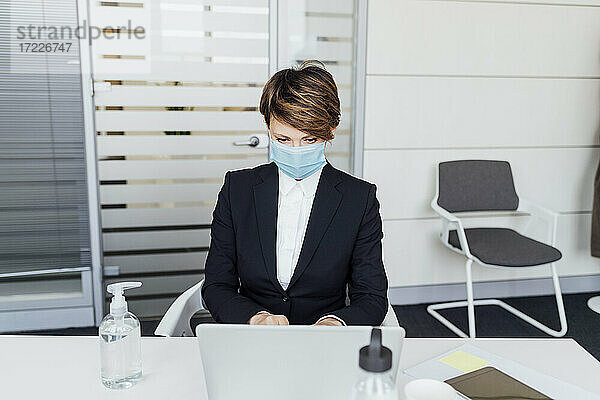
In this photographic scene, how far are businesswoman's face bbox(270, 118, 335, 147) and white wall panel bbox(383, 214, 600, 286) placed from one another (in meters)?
2.07

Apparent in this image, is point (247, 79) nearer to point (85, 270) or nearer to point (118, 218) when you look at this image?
point (118, 218)

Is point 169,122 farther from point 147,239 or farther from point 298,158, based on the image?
point 298,158

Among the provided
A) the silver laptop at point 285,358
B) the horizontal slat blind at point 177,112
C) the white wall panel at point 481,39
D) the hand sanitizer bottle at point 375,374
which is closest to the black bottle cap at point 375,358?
the hand sanitizer bottle at point 375,374

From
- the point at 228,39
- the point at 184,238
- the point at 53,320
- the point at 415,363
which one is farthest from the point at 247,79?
the point at 415,363

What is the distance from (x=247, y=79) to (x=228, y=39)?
0.24m

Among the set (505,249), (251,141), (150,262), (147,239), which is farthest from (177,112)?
(505,249)

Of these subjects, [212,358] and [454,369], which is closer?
[212,358]

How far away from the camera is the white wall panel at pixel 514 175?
3678 millimetres

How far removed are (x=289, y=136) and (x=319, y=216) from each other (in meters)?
0.27

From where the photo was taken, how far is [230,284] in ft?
6.22

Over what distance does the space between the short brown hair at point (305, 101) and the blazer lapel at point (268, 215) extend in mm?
205

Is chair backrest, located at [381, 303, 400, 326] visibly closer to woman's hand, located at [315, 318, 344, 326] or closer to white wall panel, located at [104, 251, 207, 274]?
woman's hand, located at [315, 318, 344, 326]

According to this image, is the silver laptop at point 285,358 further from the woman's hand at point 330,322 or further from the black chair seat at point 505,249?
the black chair seat at point 505,249

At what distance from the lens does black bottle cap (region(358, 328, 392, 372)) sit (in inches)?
34.3
